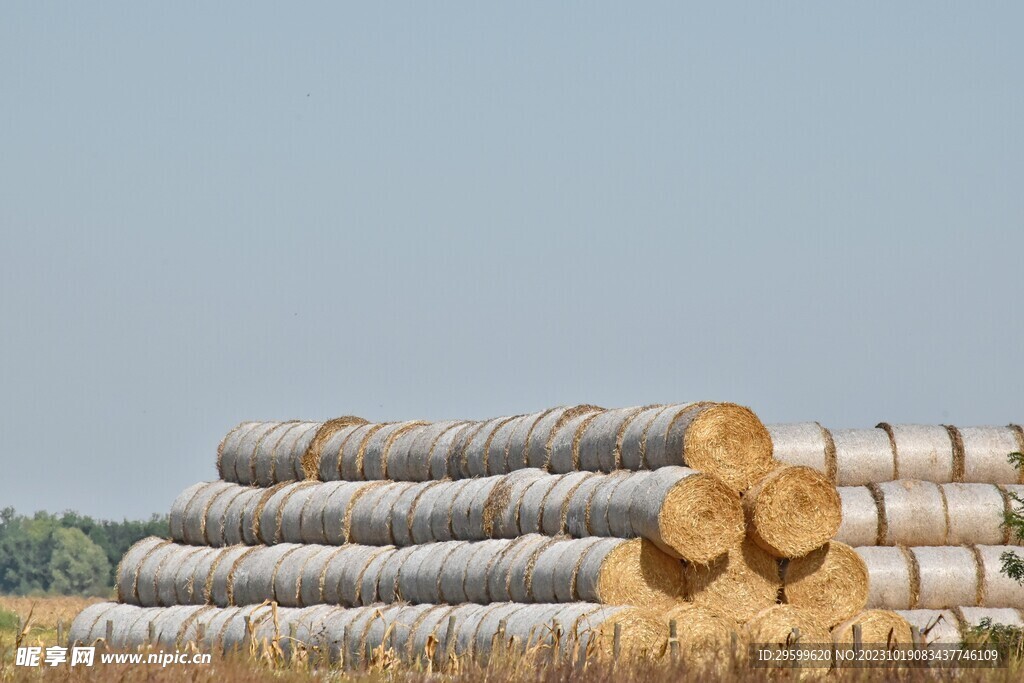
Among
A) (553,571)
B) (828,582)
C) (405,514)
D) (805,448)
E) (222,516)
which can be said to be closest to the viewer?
(553,571)

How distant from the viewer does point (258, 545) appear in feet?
82.4

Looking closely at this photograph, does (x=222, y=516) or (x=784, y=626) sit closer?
(x=784, y=626)

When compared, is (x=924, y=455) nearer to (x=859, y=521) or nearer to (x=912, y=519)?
(x=912, y=519)

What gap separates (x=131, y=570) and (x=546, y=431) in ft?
27.1

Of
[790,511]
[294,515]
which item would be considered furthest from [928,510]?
[294,515]

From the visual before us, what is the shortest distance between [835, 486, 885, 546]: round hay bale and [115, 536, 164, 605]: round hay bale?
10745 millimetres

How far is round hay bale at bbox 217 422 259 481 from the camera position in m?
27.0

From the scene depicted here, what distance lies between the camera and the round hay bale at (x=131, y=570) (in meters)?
26.2

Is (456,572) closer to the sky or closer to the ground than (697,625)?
closer to the sky

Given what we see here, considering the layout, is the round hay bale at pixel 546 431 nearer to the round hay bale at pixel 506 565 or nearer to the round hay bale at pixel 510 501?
the round hay bale at pixel 510 501

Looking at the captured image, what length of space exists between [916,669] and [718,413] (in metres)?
6.56

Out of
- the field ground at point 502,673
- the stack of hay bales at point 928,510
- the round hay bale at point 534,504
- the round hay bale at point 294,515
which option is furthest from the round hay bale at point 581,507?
the round hay bale at point 294,515

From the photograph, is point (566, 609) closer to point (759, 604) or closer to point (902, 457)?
point (759, 604)

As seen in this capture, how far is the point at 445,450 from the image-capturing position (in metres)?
23.2
